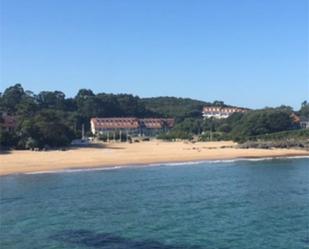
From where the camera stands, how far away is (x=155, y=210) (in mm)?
28469

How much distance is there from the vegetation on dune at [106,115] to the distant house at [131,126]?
11.6ft

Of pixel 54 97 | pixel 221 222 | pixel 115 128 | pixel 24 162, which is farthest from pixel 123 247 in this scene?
pixel 54 97

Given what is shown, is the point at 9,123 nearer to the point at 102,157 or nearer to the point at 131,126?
the point at 102,157

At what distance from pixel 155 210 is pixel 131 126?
98644 millimetres

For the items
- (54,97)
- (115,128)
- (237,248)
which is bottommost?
(237,248)

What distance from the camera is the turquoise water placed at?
855 inches

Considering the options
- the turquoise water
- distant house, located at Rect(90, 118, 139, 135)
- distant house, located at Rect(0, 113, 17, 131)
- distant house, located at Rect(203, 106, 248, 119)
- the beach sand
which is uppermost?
distant house, located at Rect(203, 106, 248, 119)

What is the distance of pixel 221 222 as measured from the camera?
82.2 feet

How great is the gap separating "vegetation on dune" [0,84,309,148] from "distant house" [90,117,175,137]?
11.6ft

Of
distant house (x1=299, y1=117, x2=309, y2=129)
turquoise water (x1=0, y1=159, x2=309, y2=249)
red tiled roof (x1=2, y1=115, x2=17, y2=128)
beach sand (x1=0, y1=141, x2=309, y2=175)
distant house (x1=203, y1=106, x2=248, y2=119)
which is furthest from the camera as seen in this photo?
distant house (x1=203, y1=106, x2=248, y2=119)

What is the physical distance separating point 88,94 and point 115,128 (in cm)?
2640

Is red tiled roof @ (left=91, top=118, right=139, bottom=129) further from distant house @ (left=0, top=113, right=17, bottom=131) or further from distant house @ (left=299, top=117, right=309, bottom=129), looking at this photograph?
distant house @ (left=0, top=113, right=17, bottom=131)

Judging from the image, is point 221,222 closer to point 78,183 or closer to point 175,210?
point 175,210

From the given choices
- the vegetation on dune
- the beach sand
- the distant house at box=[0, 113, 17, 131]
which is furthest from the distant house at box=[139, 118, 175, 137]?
the beach sand
